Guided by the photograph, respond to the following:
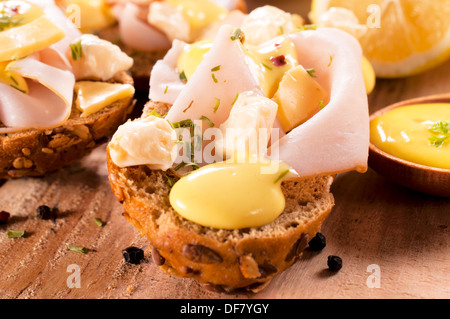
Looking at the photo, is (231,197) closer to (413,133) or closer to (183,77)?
(183,77)

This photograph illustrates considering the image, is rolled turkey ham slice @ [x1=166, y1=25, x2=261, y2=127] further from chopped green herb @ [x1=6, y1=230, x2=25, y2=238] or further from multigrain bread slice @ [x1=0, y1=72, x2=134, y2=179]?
chopped green herb @ [x1=6, y1=230, x2=25, y2=238]

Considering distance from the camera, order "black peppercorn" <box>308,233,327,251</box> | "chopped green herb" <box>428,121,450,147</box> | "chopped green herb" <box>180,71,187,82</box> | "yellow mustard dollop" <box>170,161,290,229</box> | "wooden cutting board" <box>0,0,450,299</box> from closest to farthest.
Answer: "yellow mustard dollop" <box>170,161,290,229</box>
"wooden cutting board" <box>0,0,450,299</box>
"black peppercorn" <box>308,233,327,251</box>
"chopped green herb" <box>428,121,450,147</box>
"chopped green herb" <box>180,71,187,82</box>

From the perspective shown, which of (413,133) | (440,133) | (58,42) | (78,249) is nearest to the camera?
(78,249)

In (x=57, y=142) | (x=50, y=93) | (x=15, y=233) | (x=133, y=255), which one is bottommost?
(x=15, y=233)

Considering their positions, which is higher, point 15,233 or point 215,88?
point 215,88

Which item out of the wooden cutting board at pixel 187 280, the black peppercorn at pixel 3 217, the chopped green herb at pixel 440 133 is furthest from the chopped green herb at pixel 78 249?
the chopped green herb at pixel 440 133

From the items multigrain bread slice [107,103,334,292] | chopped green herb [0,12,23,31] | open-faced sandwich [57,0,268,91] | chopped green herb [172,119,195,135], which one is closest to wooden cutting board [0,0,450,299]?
multigrain bread slice [107,103,334,292]

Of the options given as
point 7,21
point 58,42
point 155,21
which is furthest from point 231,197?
point 155,21
